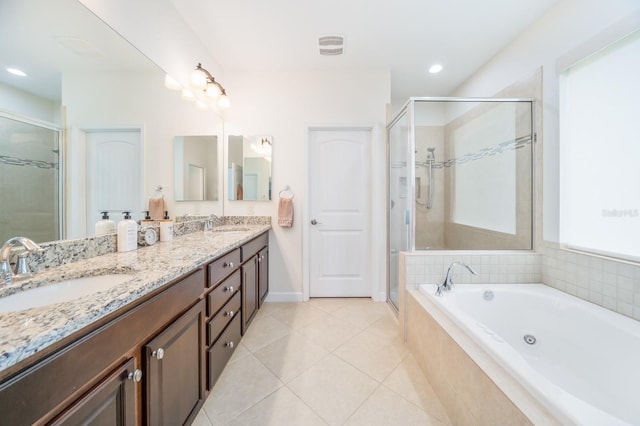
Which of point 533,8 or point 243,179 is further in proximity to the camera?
point 243,179

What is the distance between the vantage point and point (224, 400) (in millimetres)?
1291

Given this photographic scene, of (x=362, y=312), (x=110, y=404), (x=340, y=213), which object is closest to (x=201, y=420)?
(x=110, y=404)

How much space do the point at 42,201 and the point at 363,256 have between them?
2.41 meters

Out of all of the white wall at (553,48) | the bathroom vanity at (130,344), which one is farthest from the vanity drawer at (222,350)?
the white wall at (553,48)

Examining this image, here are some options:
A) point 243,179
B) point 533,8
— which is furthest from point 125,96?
point 533,8

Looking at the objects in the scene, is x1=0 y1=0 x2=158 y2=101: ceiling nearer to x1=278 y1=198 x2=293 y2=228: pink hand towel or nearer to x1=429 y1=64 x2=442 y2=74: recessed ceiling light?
x1=278 y1=198 x2=293 y2=228: pink hand towel

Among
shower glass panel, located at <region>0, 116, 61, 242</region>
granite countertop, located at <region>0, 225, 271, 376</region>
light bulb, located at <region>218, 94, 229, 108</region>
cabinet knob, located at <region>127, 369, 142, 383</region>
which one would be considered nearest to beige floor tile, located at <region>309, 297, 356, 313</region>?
granite countertop, located at <region>0, 225, 271, 376</region>

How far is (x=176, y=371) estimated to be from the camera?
94 cm

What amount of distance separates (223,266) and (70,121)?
0.99m

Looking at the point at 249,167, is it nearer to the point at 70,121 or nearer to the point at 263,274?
the point at 263,274

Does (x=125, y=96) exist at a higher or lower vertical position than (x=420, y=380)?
higher

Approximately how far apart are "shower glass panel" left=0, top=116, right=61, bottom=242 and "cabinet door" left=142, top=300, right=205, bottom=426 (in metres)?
0.68

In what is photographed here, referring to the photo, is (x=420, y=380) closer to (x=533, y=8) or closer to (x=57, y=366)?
(x=57, y=366)

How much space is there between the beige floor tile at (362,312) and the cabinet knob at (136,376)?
5.45ft
